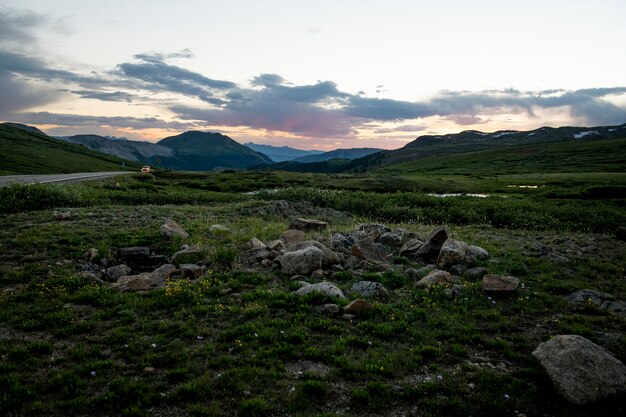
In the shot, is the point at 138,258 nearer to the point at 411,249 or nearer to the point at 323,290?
the point at 323,290

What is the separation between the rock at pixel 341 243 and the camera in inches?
757

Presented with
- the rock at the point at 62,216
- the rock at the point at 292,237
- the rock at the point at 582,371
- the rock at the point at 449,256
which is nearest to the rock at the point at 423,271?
the rock at the point at 449,256

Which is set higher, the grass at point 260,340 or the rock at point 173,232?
the rock at point 173,232

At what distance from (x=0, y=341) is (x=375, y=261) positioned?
13.6m

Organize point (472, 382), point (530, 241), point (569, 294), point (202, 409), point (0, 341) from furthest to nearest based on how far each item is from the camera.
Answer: point (530, 241) → point (569, 294) → point (0, 341) → point (472, 382) → point (202, 409)

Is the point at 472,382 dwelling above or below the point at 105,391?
below

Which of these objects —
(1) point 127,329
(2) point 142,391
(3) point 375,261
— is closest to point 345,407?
(2) point 142,391

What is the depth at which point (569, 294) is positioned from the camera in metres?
15.2

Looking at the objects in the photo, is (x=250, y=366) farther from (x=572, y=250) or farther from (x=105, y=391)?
(x=572, y=250)

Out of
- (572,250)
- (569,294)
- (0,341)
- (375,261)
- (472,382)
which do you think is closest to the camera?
(472,382)

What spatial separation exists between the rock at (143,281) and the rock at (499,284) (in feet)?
40.0

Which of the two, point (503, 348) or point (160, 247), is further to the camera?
point (160, 247)

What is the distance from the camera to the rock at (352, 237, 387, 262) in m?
18.3

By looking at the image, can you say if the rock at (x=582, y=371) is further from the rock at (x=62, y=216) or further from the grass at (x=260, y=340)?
the rock at (x=62, y=216)
